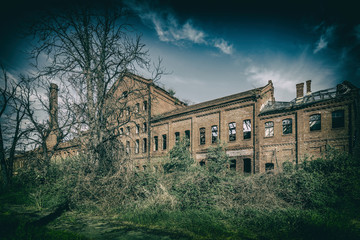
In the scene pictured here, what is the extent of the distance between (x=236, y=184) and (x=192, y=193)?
1.93 metres

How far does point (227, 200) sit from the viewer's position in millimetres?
7254

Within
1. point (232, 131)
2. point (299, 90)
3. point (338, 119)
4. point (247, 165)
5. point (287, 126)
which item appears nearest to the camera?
point (338, 119)

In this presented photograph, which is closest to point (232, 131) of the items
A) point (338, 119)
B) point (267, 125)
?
point (267, 125)

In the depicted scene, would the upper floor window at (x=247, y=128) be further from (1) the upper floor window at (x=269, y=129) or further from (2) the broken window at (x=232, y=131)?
(1) the upper floor window at (x=269, y=129)

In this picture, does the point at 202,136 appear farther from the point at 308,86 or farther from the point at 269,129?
the point at 308,86

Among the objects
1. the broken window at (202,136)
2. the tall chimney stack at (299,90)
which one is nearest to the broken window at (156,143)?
the broken window at (202,136)

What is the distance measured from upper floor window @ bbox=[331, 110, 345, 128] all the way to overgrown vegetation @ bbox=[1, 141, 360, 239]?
809 centimetres

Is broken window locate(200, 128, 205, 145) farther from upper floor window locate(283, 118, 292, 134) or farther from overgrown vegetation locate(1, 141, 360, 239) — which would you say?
overgrown vegetation locate(1, 141, 360, 239)

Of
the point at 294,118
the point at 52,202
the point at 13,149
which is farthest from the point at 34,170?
the point at 294,118

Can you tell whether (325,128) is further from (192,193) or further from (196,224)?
(196,224)

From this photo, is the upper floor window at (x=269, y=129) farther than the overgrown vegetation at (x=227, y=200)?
Yes

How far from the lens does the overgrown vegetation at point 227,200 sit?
529 centimetres

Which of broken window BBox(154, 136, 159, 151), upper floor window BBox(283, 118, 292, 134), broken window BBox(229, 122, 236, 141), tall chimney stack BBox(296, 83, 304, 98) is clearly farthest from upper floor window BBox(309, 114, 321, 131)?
broken window BBox(154, 136, 159, 151)

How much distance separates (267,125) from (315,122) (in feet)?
11.6
